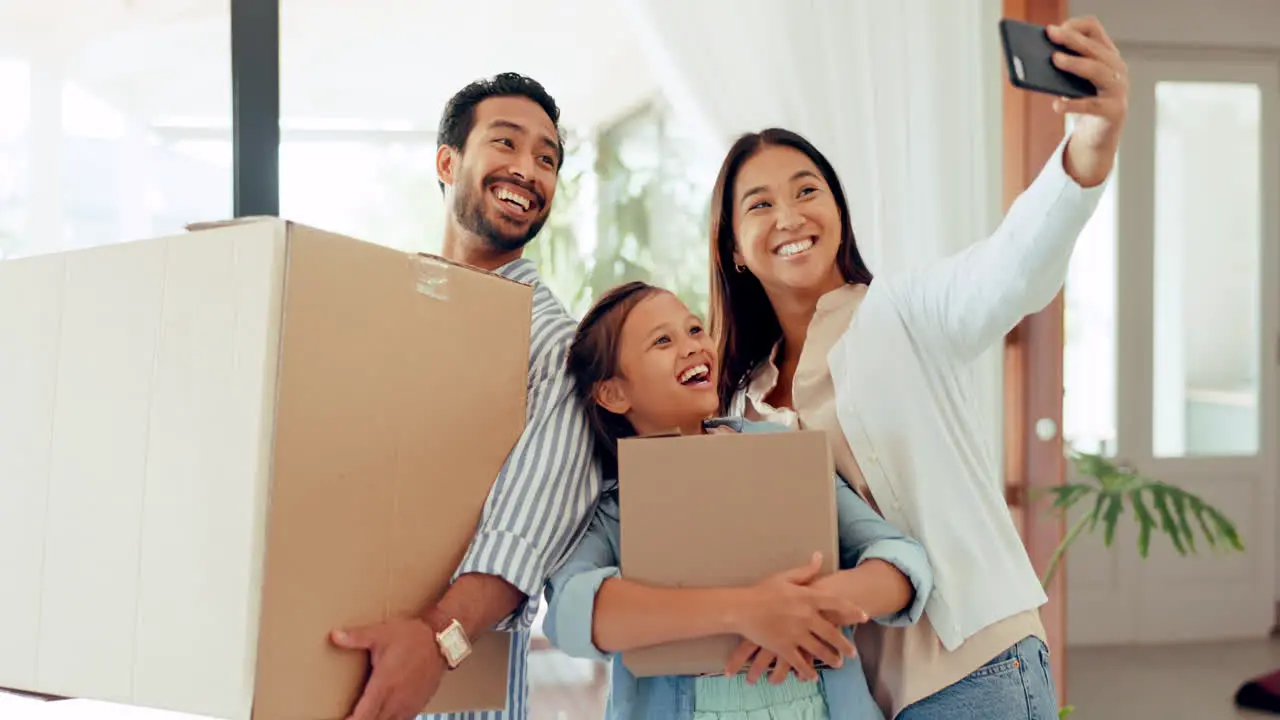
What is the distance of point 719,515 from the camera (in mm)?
952

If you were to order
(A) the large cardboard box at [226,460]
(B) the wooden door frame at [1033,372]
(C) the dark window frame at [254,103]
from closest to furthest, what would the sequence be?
(A) the large cardboard box at [226,460] < (C) the dark window frame at [254,103] < (B) the wooden door frame at [1033,372]

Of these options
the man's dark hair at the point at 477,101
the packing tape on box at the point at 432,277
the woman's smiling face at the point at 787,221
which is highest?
the man's dark hair at the point at 477,101

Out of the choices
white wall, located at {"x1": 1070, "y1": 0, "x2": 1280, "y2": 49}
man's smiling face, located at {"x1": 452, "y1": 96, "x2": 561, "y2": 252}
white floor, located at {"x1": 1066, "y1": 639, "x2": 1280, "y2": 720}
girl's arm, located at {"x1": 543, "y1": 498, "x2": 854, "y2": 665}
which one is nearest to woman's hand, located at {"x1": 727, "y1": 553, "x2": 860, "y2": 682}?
girl's arm, located at {"x1": 543, "y1": 498, "x2": 854, "y2": 665}

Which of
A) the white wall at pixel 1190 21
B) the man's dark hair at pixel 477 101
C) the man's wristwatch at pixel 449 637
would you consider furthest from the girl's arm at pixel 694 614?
the white wall at pixel 1190 21

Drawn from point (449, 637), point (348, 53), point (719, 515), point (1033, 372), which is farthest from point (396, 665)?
point (348, 53)

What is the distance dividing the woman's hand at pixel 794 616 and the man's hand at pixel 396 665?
0.27 meters

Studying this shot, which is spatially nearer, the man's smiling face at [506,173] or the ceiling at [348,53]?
the man's smiling face at [506,173]

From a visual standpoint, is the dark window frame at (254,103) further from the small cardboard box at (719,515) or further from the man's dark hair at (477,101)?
the small cardboard box at (719,515)

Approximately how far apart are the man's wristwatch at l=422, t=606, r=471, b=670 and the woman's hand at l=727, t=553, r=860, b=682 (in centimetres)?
24

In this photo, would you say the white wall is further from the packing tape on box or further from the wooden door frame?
the packing tape on box

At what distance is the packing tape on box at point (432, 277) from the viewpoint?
2.88 feet

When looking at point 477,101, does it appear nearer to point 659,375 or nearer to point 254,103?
point 659,375

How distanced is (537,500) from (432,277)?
0.77 feet

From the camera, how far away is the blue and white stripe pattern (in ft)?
3.03
